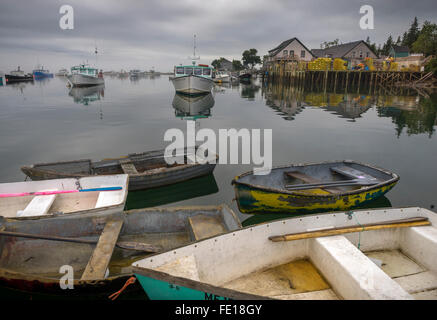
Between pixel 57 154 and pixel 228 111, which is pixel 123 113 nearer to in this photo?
pixel 228 111

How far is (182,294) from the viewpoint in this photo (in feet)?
11.5

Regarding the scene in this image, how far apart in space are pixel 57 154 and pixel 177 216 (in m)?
11.3

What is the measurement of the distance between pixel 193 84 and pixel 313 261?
3551 cm

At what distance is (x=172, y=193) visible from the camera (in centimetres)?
1050

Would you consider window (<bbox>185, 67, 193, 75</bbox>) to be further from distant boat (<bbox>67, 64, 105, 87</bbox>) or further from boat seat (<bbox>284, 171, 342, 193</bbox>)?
boat seat (<bbox>284, 171, 342, 193</bbox>)

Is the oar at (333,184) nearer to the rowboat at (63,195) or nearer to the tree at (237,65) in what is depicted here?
the rowboat at (63,195)

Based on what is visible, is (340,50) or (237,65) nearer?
(340,50)

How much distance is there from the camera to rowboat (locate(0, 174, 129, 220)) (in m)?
7.36

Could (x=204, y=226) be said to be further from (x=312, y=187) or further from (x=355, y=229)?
(x=312, y=187)

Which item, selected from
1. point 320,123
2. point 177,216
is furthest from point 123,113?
point 177,216

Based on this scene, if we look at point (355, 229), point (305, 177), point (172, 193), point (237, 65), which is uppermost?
point (237, 65)

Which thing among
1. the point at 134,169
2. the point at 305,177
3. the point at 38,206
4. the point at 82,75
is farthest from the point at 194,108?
the point at 82,75

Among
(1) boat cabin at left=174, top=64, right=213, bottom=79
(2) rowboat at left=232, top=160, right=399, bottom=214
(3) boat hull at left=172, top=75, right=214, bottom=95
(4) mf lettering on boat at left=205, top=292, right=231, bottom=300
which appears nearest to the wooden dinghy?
(2) rowboat at left=232, top=160, right=399, bottom=214

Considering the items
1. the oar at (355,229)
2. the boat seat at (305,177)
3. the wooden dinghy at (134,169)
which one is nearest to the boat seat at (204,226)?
the oar at (355,229)
